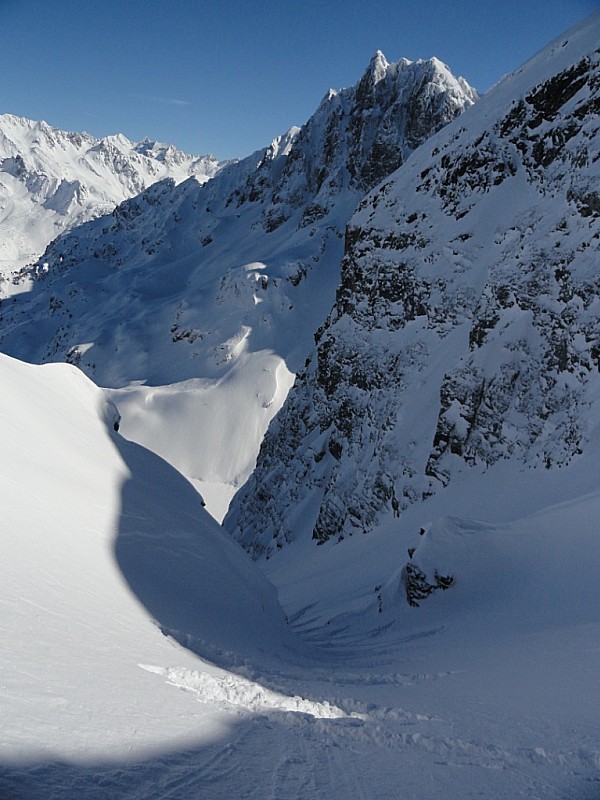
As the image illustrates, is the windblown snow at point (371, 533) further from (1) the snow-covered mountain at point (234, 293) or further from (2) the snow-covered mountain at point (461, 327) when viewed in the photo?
(1) the snow-covered mountain at point (234, 293)

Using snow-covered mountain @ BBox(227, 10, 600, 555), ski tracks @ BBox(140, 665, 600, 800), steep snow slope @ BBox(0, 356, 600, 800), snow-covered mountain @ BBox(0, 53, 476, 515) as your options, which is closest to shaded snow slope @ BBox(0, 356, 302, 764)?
steep snow slope @ BBox(0, 356, 600, 800)

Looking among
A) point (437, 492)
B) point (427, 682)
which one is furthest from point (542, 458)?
point (427, 682)

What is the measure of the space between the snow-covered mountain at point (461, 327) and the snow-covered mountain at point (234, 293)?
916 inches

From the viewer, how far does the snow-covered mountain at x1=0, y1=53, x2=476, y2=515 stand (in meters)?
74.4

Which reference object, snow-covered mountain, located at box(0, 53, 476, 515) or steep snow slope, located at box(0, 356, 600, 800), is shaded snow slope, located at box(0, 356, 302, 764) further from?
snow-covered mountain, located at box(0, 53, 476, 515)

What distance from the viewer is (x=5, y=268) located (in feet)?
607

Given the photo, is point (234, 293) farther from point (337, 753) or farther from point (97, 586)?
point (337, 753)

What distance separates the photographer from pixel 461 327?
3453 cm

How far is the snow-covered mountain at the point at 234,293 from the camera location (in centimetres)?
7438

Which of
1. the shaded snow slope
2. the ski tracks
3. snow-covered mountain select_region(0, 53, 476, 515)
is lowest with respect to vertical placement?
the ski tracks

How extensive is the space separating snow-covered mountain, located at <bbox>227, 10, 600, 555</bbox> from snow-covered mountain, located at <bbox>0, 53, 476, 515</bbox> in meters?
23.3

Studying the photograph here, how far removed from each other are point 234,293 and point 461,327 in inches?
2444

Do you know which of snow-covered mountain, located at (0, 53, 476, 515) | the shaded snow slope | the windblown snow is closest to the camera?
the shaded snow slope

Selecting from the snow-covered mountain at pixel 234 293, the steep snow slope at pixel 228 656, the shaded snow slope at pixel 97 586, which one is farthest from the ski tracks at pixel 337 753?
the snow-covered mountain at pixel 234 293
